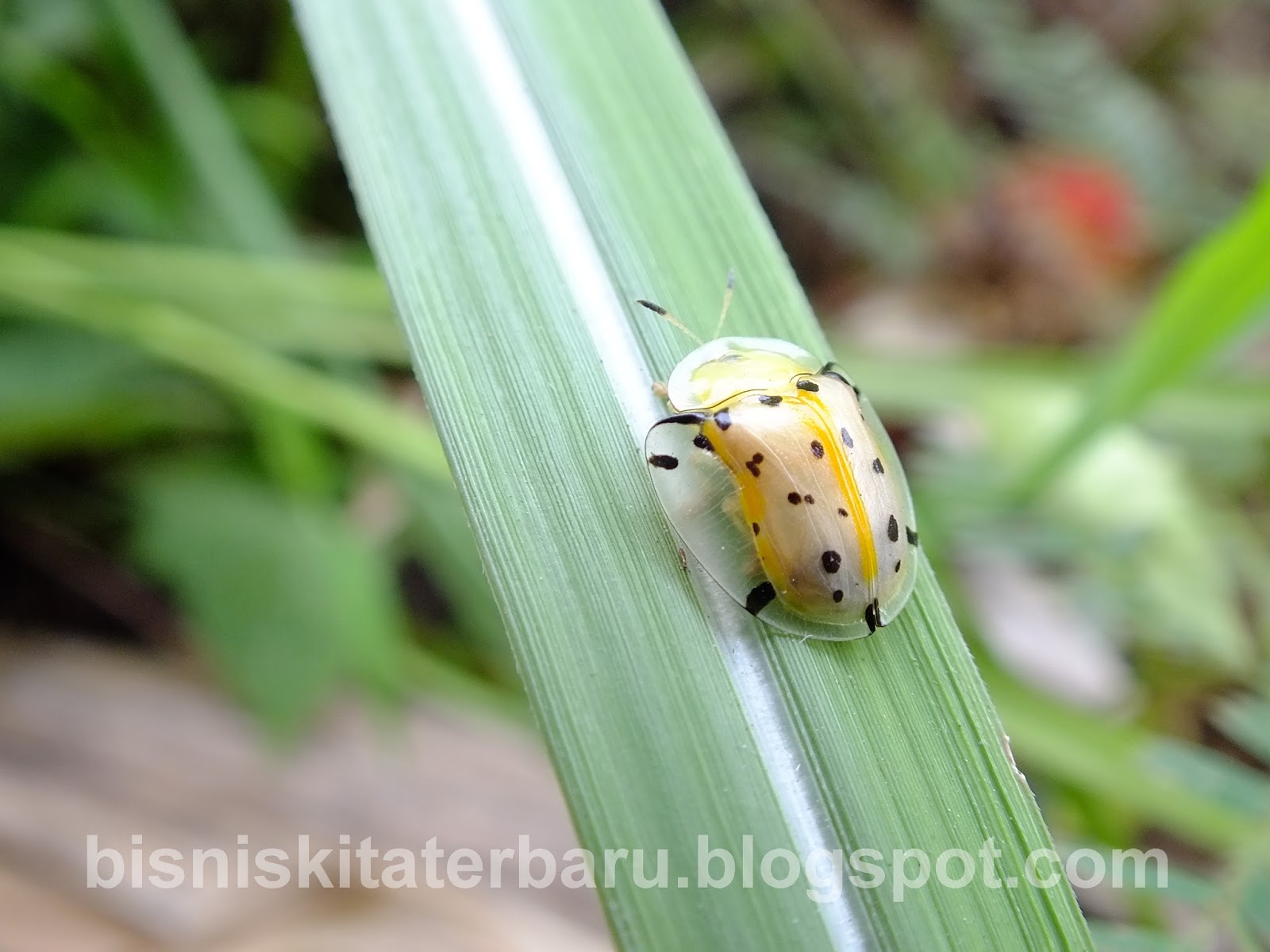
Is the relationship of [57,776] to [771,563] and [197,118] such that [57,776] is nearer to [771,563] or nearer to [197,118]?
[197,118]

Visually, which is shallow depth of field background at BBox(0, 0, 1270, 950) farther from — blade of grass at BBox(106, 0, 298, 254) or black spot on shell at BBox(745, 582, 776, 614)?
black spot on shell at BBox(745, 582, 776, 614)

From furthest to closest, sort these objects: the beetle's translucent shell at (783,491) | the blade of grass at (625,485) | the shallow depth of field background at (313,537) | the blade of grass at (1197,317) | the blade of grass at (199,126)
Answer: the blade of grass at (199,126) → the shallow depth of field background at (313,537) → the blade of grass at (1197,317) → the beetle's translucent shell at (783,491) → the blade of grass at (625,485)

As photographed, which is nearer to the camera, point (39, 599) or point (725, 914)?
point (725, 914)

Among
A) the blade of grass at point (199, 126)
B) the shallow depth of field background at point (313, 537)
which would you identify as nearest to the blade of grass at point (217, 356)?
the shallow depth of field background at point (313, 537)

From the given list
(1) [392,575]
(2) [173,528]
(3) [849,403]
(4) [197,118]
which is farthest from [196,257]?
(3) [849,403]

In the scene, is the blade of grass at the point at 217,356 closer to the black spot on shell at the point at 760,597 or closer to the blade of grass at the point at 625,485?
the blade of grass at the point at 625,485

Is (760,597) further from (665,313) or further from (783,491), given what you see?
(665,313)
